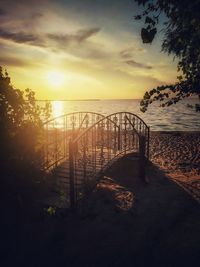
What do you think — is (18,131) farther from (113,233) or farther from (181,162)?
(181,162)

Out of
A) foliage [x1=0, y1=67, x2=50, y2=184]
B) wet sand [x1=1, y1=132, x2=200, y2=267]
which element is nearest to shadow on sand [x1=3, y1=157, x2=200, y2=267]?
wet sand [x1=1, y1=132, x2=200, y2=267]

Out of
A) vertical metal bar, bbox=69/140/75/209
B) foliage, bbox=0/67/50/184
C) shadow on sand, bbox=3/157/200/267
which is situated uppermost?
foliage, bbox=0/67/50/184

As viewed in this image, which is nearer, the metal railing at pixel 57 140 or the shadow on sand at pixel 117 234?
the shadow on sand at pixel 117 234

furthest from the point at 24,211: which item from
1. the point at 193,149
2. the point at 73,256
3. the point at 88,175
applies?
the point at 193,149

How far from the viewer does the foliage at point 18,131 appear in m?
5.41

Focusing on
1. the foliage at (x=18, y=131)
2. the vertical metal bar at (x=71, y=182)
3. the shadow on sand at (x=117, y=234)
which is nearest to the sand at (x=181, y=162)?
the shadow on sand at (x=117, y=234)

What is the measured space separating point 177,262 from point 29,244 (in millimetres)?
3316

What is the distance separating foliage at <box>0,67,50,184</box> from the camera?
5.41 m

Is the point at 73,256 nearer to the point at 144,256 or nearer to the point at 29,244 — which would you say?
the point at 29,244

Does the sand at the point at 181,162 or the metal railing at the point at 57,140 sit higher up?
the metal railing at the point at 57,140

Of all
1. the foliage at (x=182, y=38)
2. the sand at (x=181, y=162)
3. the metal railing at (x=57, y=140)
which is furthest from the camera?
the sand at (x=181, y=162)

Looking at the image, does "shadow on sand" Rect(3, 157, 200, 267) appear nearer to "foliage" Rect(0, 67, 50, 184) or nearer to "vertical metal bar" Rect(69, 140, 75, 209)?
"vertical metal bar" Rect(69, 140, 75, 209)

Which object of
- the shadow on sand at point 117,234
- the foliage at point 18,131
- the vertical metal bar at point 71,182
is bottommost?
the shadow on sand at point 117,234

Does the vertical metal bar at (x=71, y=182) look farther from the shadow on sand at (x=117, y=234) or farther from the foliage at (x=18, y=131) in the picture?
the foliage at (x=18, y=131)
